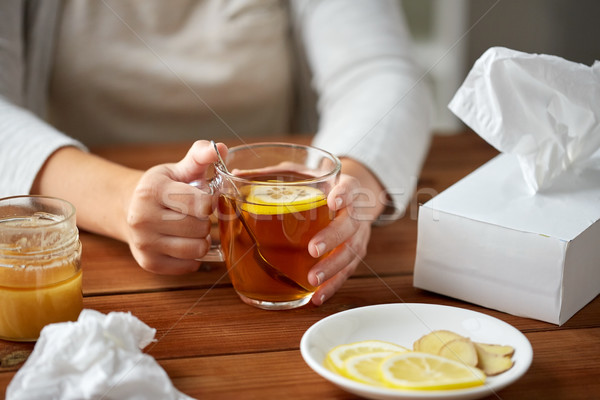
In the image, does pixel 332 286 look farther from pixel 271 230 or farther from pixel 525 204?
pixel 525 204

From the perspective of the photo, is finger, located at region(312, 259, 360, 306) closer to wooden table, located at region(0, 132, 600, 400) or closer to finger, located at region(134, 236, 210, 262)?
wooden table, located at region(0, 132, 600, 400)

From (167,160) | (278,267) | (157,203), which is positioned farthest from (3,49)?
(278,267)

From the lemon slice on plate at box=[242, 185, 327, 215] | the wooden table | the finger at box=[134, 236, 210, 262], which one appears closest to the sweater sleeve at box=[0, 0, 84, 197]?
the wooden table

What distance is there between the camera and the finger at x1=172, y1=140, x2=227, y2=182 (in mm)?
729

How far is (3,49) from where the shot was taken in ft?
3.67

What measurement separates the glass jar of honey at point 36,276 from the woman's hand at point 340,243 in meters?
0.24

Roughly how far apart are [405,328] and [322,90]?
74cm

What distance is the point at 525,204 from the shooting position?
0.77 m

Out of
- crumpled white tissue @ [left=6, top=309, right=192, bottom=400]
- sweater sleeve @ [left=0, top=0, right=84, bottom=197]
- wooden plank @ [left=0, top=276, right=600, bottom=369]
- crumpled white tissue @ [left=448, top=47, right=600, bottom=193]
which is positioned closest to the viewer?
crumpled white tissue @ [left=6, top=309, right=192, bottom=400]

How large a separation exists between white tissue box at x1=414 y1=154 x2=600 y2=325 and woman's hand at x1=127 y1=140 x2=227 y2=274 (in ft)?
0.80

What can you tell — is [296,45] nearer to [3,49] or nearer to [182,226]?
[3,49]

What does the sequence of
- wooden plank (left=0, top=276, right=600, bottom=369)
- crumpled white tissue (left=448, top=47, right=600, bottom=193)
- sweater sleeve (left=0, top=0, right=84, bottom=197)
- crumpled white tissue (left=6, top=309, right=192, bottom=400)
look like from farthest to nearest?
sweater sleeve (left=0, top=0, right=84, bottom=197)
crumpled white tissue (left=448, top=47, right=600, bottom=193)
wooden plank (left=0, top=276, right=600, bottom=369)
crumpled white tissue (left=6, top=309, right=192, bottom=400)

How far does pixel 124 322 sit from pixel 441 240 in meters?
0.36

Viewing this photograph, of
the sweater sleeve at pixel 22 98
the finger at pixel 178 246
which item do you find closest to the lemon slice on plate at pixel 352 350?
the finger at pixel 178 246
